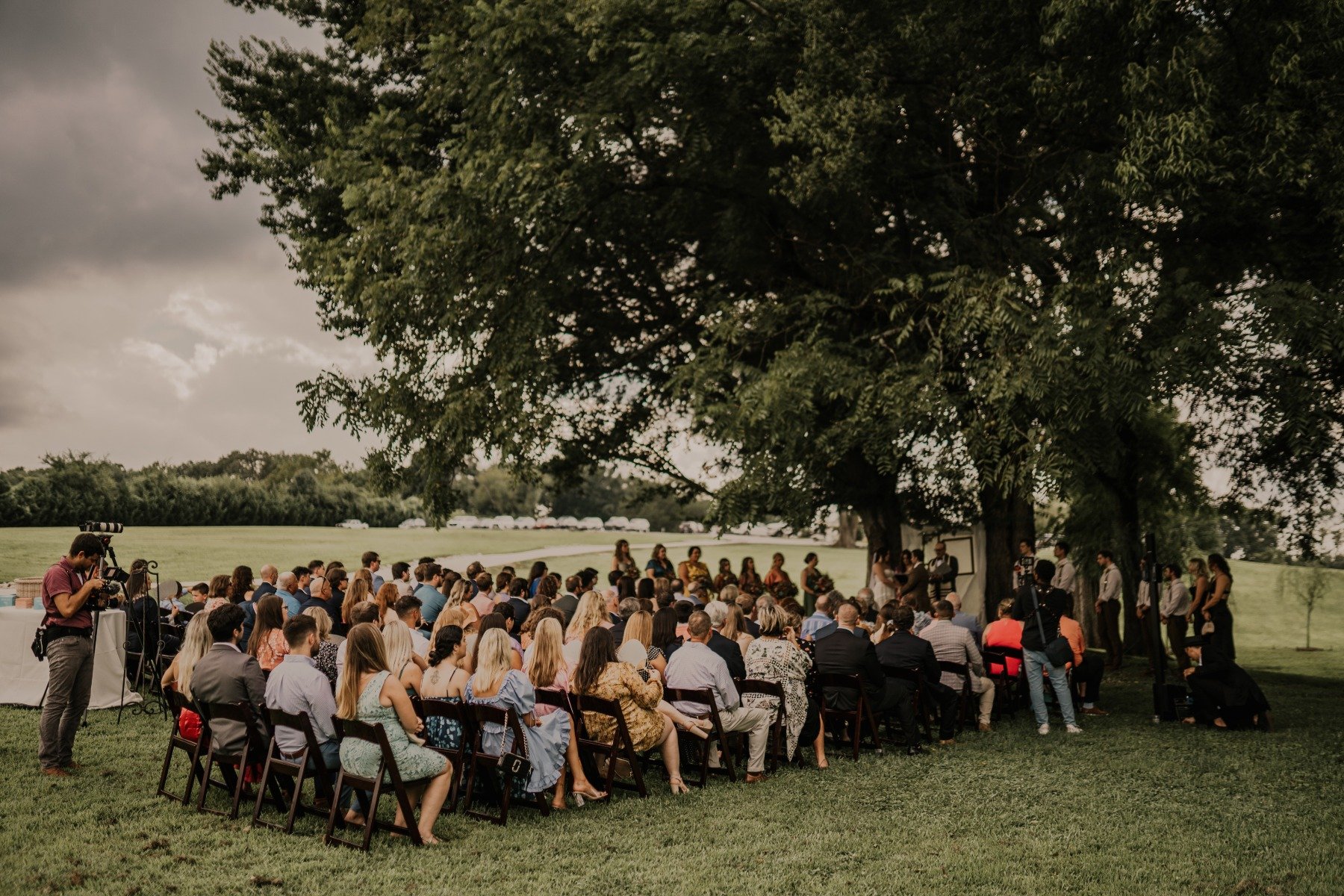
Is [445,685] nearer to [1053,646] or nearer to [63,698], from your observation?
[63,698]

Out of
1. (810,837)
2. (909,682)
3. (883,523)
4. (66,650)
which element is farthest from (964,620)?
(66,650)

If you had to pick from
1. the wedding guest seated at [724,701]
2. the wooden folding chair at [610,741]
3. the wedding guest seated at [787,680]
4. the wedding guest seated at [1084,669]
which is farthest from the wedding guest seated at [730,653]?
the wedding guest seated at [1084,669]

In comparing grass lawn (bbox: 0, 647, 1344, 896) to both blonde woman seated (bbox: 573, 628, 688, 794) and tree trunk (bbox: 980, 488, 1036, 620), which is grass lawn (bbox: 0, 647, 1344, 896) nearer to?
blonde woman seated (bbox: 573, 628, 688, 794)

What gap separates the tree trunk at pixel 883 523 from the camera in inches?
762

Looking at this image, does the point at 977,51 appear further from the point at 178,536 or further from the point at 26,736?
the point at 178,536

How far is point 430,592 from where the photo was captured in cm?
1255

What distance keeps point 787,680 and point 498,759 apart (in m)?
2.89

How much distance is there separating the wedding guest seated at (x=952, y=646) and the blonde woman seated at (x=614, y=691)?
383 cm

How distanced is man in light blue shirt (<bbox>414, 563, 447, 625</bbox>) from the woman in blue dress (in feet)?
15.5

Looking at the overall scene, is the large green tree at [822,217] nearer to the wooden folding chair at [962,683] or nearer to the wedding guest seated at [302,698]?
the wooden folding chair at [962,683]

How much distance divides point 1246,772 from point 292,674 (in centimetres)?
781

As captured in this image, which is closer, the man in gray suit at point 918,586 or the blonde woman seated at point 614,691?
the blonde woman seated at point 614,691

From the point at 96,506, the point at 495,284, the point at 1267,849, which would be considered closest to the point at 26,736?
the point at 495,284

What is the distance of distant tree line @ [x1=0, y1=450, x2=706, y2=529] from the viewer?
3328 centimetres
